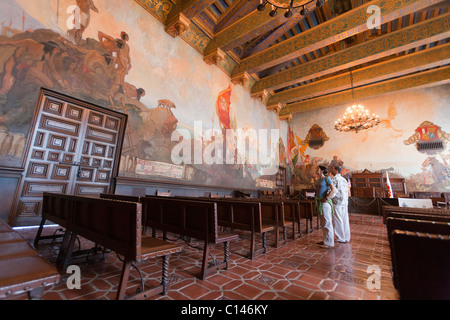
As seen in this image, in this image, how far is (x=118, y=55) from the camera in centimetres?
543

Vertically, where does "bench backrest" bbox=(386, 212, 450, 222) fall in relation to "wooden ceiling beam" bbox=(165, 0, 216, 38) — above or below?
below

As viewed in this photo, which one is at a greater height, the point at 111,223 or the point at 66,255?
the point at 111,223

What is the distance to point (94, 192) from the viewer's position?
4.87m

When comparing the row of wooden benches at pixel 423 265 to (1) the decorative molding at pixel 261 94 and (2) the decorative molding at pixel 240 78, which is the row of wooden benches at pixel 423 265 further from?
(1) the decorative molding at pixel 261 94

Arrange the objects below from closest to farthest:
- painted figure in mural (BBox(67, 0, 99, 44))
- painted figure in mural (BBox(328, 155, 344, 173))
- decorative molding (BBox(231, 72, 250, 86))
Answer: painted figure in mural (BBox(67, 0, 99, 44)), decorative molding (BBox(231, 72, 250, 86)), painted figure in mural (BBox(328, 155, 344, 173))

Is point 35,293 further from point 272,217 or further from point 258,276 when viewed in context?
point 272,217

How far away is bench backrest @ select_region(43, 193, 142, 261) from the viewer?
165 cm

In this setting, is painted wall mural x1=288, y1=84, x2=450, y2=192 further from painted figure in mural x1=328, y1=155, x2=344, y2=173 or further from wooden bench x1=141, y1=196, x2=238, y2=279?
wooden bench x1=141, y1=196, x2=238, y2=279

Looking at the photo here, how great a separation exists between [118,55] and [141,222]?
517 centimetres

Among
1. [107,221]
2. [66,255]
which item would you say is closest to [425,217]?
[107,221]

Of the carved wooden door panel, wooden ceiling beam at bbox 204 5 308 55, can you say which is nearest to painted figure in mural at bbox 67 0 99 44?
the carved wooden door panel

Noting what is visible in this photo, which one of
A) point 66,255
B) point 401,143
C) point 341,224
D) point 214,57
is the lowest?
point 66,255

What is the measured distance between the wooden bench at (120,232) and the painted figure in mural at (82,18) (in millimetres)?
4375

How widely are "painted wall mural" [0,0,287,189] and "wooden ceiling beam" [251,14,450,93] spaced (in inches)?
150
